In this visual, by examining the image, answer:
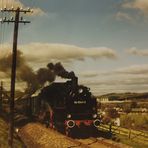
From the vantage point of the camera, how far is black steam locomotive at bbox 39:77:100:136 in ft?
88.5

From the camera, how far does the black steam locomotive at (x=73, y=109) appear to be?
1062 inches

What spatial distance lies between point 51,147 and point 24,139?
562 cm

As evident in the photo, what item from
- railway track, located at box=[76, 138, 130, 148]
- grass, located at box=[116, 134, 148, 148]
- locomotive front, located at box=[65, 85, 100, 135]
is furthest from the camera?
locomotive front, located at box=[65, 85, 100, 135]

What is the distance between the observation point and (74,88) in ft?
89.0

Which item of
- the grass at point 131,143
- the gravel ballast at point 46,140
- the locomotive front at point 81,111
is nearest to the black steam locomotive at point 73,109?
the locomotive front at point 81,111

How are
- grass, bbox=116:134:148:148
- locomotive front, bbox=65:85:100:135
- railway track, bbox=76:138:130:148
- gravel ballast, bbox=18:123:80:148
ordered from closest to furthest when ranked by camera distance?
railway track, bbox=76:138:130:148, grass, bbox=116:134:148:148, gravel ballast, bbox=18:123:80:148, locomotive front, bbox=65:85:100:135

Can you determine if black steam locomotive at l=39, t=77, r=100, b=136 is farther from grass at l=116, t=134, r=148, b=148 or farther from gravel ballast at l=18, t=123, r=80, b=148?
grass at l=116, t=134, r=148, b=148

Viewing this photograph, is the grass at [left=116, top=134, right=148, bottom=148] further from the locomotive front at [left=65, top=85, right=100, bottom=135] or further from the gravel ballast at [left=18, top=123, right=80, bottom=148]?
the gravel ballast at [left=18, top=123, right=80, bottom=148]

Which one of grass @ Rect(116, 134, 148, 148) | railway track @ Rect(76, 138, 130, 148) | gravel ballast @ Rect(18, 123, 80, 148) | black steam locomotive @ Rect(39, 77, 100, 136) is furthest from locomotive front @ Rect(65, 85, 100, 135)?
grass @ Rect(116, 134, 148, 148)

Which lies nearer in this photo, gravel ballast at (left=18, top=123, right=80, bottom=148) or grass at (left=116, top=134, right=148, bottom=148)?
grass at (left=116, top=134, right=148, bottom=148)

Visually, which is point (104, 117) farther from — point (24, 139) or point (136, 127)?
point (24, 139)

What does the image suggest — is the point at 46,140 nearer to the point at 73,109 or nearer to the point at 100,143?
the point at 100,143

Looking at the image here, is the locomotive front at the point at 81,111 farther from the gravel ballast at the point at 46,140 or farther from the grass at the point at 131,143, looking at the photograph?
the grass at the point at 131,143

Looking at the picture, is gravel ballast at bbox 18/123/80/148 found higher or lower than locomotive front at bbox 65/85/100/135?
lower
